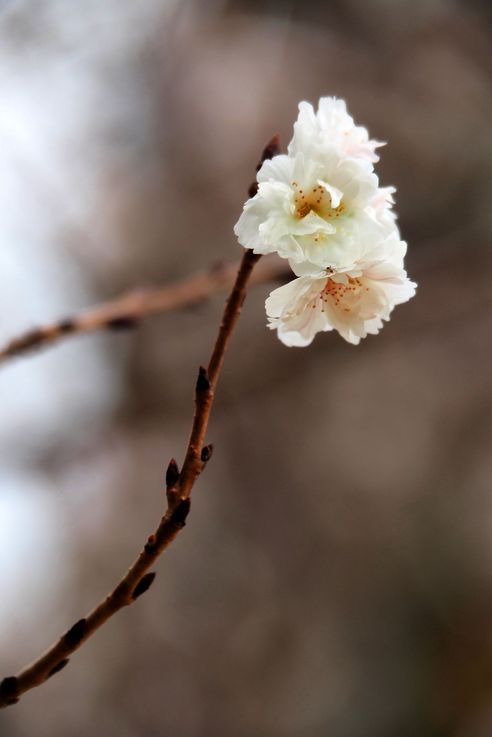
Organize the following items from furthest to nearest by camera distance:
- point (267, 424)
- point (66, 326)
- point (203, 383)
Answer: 1. point (267, 424)
2. point (66, 326)
3. point (203, 383)

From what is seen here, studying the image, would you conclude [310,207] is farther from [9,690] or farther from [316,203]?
[9,690]

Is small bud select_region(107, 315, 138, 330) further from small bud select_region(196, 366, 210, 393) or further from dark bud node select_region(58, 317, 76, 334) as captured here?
small bud select_region(196, 366, 210, 393)

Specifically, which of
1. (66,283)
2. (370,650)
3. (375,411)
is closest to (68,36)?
(66,283)

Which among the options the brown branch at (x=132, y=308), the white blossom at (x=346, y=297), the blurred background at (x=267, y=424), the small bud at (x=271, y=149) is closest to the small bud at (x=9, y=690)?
the white blossom at (x=346, y=297)

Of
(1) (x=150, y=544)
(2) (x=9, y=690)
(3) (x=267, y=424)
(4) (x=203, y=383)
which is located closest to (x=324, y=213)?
(4) (x=203, y=383)

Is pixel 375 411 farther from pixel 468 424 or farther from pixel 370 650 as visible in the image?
pixel 370 650

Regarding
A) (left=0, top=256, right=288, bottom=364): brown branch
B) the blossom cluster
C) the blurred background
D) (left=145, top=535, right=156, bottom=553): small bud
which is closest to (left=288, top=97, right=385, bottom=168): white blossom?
the blossom cluster

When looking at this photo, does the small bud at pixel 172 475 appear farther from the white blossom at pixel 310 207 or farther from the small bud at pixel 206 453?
the white blossom at pixel 310 207
